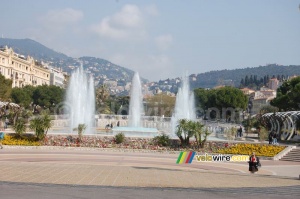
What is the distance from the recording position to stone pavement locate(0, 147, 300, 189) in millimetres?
16922

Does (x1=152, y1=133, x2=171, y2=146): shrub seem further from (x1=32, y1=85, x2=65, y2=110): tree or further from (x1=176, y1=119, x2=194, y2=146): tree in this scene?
(x1=32, y1=85, x2=65, y2=110): tree

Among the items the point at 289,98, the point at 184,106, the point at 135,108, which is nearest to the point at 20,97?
the point at 135,108

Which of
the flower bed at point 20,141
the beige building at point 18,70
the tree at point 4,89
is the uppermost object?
the beige building at point 18,70

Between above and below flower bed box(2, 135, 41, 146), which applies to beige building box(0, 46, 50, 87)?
above

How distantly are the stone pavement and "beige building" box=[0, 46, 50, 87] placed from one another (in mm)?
76740

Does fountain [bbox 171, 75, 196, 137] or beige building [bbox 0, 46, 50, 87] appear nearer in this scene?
fountain [bbox 171, 75, 196, 137]

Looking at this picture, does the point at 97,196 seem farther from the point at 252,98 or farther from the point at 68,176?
the point at 252,98

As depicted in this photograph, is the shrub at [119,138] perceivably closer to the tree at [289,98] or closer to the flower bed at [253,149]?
the flower bed at [253,149]

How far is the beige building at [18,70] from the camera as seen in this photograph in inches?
3995

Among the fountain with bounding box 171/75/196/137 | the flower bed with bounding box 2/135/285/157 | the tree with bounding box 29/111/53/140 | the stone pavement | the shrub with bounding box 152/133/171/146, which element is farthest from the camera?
the fountain with bounding box 171/75/196/137

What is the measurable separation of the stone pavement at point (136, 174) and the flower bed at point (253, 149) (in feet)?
12.5

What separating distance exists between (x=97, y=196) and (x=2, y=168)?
7.88 m

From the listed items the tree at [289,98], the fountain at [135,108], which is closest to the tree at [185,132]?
the fountain at [135,108]

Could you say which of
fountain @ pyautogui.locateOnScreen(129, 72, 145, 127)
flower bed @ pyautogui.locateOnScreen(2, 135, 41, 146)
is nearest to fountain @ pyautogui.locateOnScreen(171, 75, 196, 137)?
fountain @ pyautogui.locateOnScreen(129, 72, 145, 127)
